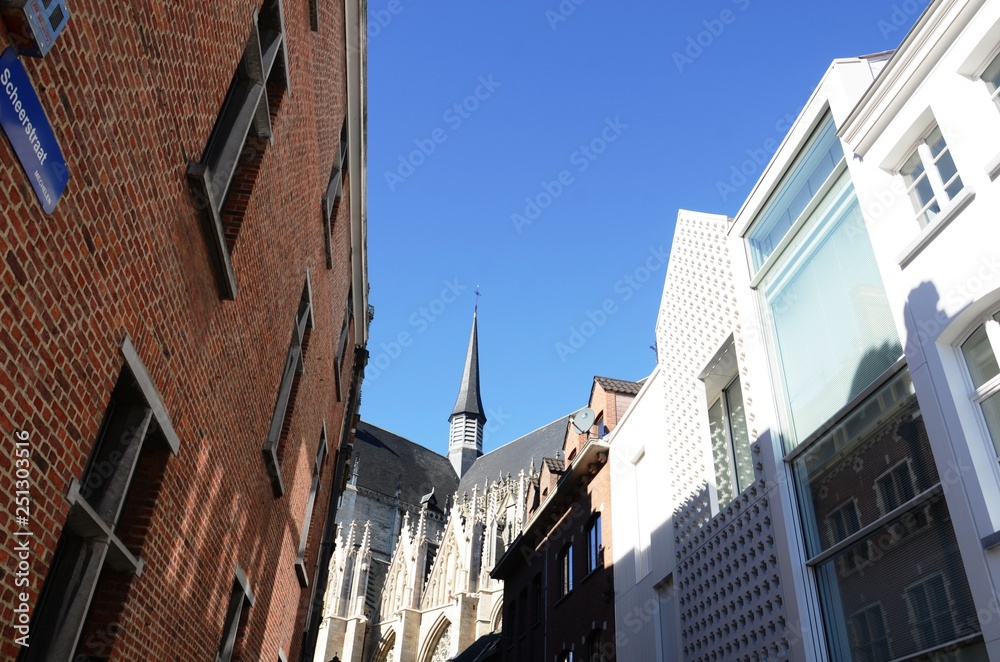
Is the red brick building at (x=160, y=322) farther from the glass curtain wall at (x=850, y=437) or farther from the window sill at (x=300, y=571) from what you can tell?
the glass curtain wall at (x=850, y=437)

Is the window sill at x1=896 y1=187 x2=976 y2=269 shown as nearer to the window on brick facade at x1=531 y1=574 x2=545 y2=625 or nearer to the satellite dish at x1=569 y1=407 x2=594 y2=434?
the satellite dish at x1=569 y1=407 x2=594 y2=434

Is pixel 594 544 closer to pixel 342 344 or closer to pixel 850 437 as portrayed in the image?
pixel 342 344

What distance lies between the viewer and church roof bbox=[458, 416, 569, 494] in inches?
2108

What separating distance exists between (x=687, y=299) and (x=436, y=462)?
5821 centimetres

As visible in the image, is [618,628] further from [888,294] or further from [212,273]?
[212,273]

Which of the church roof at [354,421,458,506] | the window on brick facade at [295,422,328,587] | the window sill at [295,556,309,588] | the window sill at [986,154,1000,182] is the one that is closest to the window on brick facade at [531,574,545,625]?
the window on brick facade at [295,422,328,587]

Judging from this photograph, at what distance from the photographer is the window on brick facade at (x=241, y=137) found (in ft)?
18.8

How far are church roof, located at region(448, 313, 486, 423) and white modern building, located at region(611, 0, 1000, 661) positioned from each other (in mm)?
60832

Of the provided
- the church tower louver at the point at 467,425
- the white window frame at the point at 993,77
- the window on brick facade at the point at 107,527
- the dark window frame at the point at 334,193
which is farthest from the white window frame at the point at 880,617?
the church tower louver at the point at 467,425

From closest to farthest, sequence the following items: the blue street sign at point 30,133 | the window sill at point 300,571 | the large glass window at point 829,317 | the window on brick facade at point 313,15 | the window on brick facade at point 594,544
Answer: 1. the blue street sign at point 30,133
2. the window on brick facade at point 313,15
3. the large glass window at point 829,317
4. the window sill at point 300,571
5. the window on brick facade at point 594,544

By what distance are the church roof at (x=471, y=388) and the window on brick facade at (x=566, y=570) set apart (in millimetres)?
54023

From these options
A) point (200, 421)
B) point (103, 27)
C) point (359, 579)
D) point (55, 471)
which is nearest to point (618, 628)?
point (200, 421)

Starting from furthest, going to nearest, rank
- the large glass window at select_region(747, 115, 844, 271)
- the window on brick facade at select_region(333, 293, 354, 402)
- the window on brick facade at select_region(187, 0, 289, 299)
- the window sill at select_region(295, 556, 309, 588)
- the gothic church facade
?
the gothic church facade < the window on brick facade at select_region(333, 293, 354, 402) < the window sill at select_region(295, 556, 309, 588) < the large glass window at select_region(747, 115, 844, 271) < the window on brick facade at select_region(187, 0, 289, 299)

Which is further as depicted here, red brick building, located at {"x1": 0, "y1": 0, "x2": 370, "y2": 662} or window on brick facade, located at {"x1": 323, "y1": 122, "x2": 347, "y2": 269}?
window on brick facade, located at {"x1": 323, "y1": 122, "x2": 347, "y2": 269}
